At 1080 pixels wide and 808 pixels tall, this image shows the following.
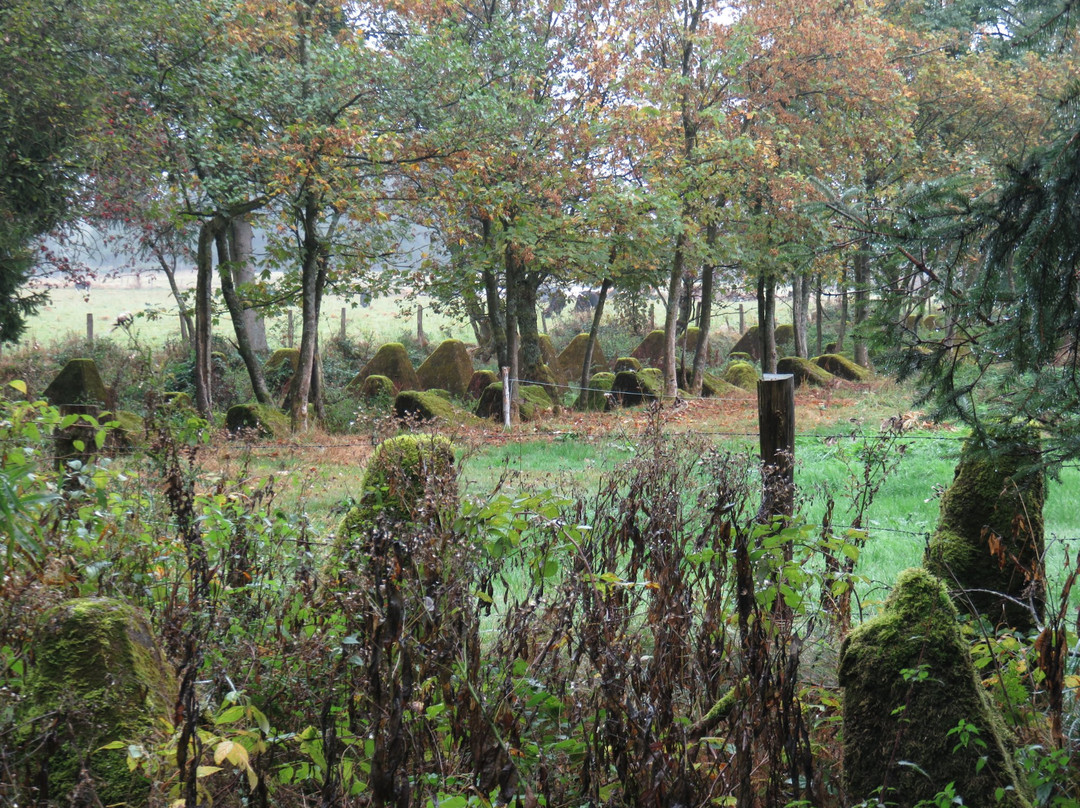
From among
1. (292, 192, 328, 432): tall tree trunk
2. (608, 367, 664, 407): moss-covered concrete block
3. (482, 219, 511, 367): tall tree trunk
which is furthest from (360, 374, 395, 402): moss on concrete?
(608, 367, 664, 407): moss-covered concrete block

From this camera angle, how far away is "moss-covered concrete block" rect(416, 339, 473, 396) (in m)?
20.8

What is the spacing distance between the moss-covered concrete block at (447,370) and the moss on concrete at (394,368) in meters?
0.24

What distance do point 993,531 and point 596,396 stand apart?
14.6 metres

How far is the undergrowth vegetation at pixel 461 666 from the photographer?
2.12 meters

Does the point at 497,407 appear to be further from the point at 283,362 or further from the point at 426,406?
the point at 283,362

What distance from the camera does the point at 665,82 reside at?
1605cm

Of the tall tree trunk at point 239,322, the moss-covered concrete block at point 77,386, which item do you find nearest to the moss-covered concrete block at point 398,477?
the tall tree trunk at point 239,322

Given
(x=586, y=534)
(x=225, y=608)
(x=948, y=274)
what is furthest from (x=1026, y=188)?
(x=225, y=608)

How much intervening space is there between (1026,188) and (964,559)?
184 centimetres

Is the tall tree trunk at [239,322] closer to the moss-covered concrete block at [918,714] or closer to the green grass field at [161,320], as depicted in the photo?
the green grass field at [161,320]

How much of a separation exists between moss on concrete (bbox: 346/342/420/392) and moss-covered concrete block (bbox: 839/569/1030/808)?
18774 mm

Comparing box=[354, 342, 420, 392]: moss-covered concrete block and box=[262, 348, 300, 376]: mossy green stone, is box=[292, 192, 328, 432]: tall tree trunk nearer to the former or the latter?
box=[262, 348, 300, 376]: mossy green stone

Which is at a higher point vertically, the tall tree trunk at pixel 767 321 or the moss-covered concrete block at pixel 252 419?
the tall tree trunk at pixel 767 321

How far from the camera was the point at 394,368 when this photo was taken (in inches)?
832
